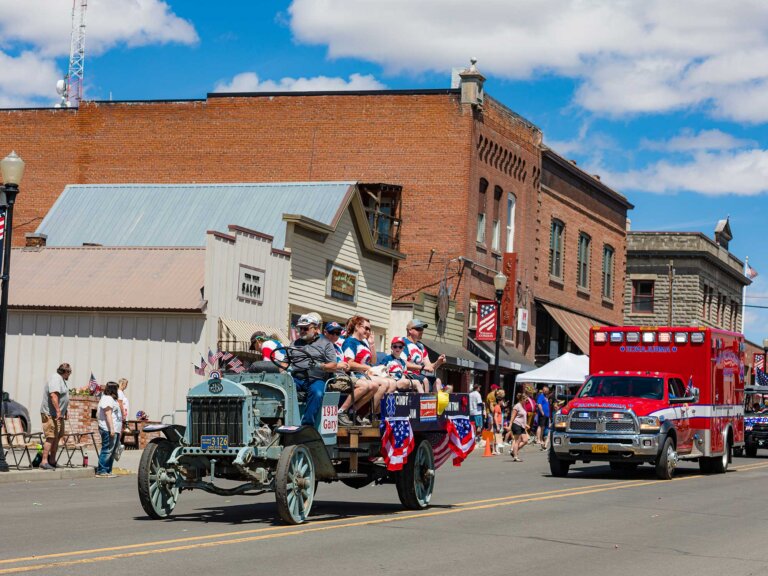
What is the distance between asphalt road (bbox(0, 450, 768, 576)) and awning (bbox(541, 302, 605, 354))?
32.2 m

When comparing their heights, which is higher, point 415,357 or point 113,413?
point 415,357

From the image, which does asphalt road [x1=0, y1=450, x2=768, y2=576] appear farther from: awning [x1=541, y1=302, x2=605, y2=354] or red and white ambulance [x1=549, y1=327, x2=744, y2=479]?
awning [x1=541, y1=302, x2=605, y2=354]

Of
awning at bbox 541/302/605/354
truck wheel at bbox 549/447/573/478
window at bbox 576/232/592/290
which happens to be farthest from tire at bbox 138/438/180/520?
window at bbox 576/232/592/290

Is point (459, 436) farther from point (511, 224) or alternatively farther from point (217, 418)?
point (511, 224)

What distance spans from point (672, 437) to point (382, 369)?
1044 cm

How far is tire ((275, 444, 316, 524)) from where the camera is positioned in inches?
490

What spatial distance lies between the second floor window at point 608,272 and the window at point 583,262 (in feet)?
8.16

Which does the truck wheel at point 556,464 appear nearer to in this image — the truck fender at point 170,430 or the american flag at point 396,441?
the american flag at point 396,441

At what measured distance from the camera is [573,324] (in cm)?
5447

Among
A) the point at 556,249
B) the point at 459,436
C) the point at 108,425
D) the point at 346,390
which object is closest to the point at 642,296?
the point at 556,249

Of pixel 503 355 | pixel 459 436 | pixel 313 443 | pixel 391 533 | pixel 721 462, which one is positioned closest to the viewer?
pixel 391 533

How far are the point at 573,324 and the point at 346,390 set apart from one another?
41383 millimetres

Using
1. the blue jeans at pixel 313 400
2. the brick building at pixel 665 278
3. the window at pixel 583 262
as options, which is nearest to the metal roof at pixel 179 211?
the blue jeans at pixel 313 400

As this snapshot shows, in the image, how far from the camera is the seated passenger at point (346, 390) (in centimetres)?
1381
